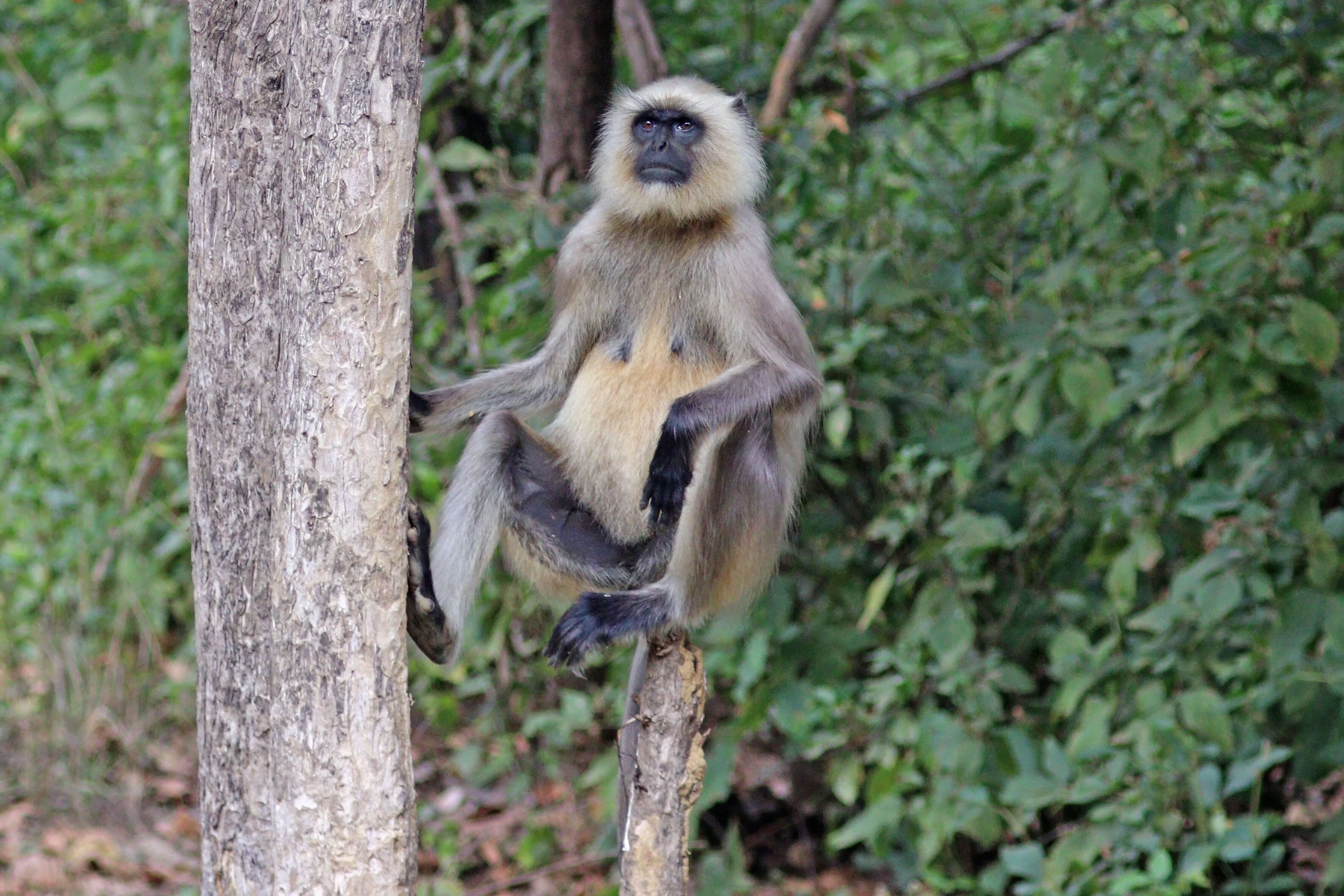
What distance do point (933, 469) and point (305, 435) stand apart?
2561 millimetres

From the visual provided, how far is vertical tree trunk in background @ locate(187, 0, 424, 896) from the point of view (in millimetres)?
2234

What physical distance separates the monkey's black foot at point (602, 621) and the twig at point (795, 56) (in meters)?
2.17

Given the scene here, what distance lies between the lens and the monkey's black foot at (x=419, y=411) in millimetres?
3328

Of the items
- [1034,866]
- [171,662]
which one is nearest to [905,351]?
[1034,866]

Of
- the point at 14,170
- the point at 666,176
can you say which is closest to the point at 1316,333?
the point at 666,176

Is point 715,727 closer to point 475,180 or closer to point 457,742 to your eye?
point 457,742

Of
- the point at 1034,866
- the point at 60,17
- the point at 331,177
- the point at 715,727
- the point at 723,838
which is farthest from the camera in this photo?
the point at 60,17

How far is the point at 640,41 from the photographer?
4711 millimetres

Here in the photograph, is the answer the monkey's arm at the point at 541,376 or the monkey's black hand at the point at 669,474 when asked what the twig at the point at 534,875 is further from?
the monkey's black hand at the point at 669,474

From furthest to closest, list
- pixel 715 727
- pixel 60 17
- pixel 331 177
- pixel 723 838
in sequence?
1. pixel 60 17
2. pixel 723 838
3. pixel 715 727
4. pixel 331 177

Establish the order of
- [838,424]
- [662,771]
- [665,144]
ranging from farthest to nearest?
[838,424] < [665,144] < [662,771]

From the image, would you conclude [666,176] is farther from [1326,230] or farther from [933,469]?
[1326,230]

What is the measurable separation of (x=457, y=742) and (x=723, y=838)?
1411 millimetres

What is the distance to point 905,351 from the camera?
4.79m
